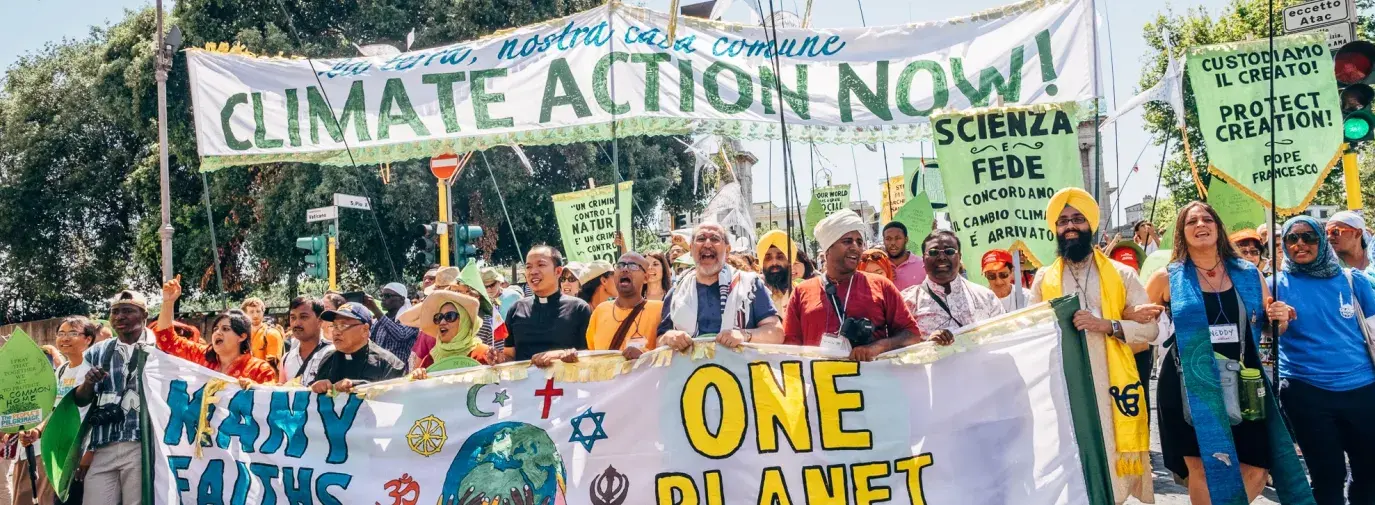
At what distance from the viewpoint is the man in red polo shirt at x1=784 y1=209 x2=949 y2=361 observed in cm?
471

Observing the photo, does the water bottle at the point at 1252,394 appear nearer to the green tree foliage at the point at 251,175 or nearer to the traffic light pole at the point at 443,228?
the traffic light pole at the point at 443,228

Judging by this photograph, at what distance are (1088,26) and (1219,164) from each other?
1.14 m

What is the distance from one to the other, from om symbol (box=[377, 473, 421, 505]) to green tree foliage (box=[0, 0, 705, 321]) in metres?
16.9

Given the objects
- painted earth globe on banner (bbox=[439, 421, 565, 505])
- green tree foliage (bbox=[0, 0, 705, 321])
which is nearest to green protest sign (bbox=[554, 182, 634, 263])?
painted earth globe on banner (bbox=[439, 421, 565, 505])

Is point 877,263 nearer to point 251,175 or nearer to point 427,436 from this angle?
point 427,436

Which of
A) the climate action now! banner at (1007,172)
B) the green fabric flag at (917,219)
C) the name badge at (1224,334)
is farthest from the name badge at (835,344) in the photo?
the green fabric flag at (917,219)

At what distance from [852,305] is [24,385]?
4445 mm

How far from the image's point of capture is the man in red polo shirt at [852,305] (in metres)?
4.71

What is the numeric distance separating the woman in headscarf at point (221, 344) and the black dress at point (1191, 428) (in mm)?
4446

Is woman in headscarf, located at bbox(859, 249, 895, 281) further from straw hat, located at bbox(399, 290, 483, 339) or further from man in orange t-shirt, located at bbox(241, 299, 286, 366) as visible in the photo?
man in orange t-shirt, located at bbox(241, 299, 286, 366)

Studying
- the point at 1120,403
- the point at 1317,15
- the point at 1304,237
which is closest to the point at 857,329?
the point at 1120,403

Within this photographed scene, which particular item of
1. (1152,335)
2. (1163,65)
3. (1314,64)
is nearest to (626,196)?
(1314,64)

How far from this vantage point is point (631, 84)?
280 inches

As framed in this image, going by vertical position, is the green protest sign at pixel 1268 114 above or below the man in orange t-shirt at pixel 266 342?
above
